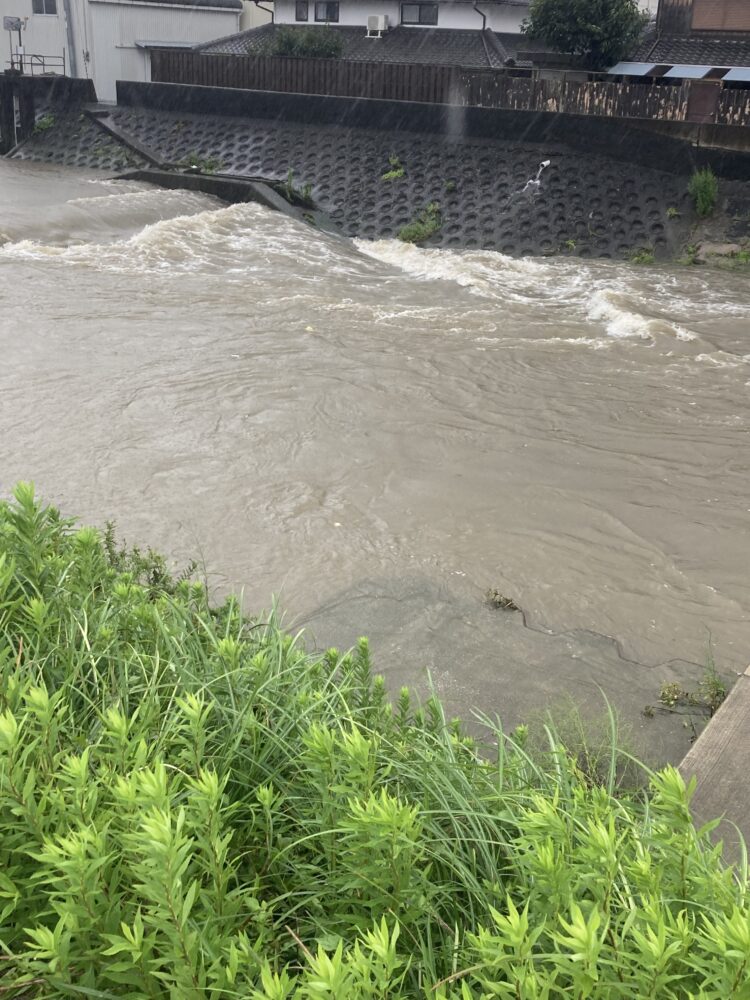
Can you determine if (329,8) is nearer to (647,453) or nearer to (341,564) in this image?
(647,453)

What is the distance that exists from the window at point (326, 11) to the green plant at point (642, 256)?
22329 mm

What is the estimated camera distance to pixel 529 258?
61.0ft

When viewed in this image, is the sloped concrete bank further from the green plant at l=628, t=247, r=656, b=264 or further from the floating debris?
the floating debris

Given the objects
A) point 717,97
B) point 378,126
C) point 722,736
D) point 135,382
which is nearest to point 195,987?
point 722,736

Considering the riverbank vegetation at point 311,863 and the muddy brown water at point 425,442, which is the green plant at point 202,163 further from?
the riverbank vegetation at point 311,863

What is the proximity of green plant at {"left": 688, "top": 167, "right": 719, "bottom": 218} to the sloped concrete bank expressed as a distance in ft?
0.88

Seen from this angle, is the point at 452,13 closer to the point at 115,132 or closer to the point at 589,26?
the point at 589,26

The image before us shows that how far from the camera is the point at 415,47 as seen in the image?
32.9 meters

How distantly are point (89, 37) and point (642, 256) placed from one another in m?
23.9

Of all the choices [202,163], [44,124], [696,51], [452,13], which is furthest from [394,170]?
[452,13]

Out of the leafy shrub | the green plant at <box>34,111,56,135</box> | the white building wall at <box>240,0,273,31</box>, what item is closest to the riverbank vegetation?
the green plant at <box>34,111,56,135</box>

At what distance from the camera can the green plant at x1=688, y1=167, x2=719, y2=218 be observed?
1844cm

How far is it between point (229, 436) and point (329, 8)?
31208 millimetres

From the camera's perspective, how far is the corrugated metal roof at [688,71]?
25.7 meters
